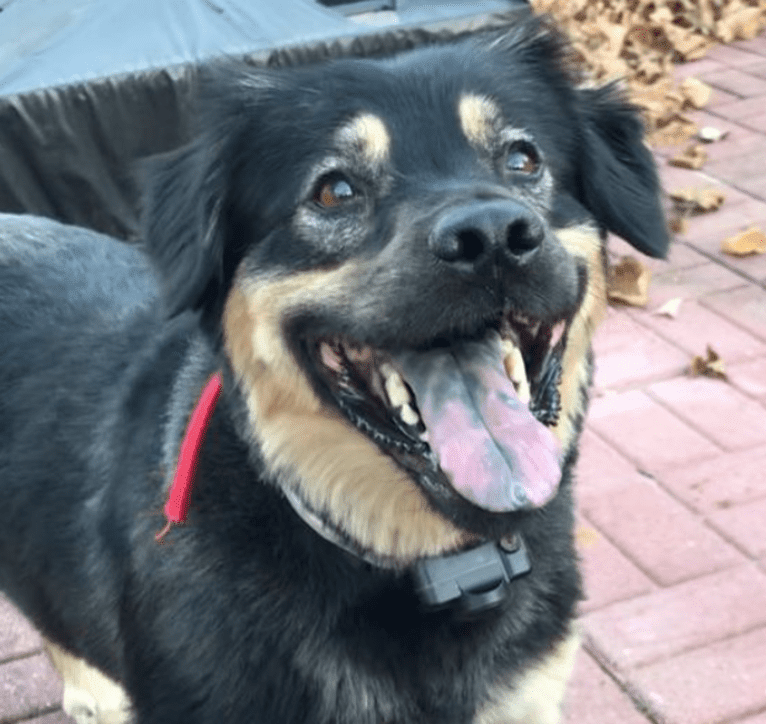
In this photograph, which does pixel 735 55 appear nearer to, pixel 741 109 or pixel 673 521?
pixel 741 109

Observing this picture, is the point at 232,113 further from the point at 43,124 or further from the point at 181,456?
the point at 43,124

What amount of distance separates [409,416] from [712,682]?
132 cm

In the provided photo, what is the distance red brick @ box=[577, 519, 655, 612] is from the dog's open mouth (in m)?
1.15

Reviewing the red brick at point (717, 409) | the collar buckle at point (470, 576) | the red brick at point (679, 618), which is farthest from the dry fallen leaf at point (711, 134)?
the collar buckle at point (470, 576)

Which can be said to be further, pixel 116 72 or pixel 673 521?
pixel 116 72

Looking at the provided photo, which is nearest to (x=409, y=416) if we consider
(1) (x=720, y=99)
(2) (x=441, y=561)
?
(2) (x=441, y=561)

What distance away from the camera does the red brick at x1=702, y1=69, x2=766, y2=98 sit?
258 inches

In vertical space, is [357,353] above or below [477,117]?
below

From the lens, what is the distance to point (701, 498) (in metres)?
3.78

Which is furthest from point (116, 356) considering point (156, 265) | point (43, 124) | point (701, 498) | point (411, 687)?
point (43, 124)

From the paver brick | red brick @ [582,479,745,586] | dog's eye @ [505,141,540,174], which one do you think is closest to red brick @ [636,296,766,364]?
red brick @ [582,479,745,586]

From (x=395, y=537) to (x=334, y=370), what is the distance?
1.08 ft

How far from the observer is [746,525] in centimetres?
364

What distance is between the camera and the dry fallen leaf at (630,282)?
480cm
